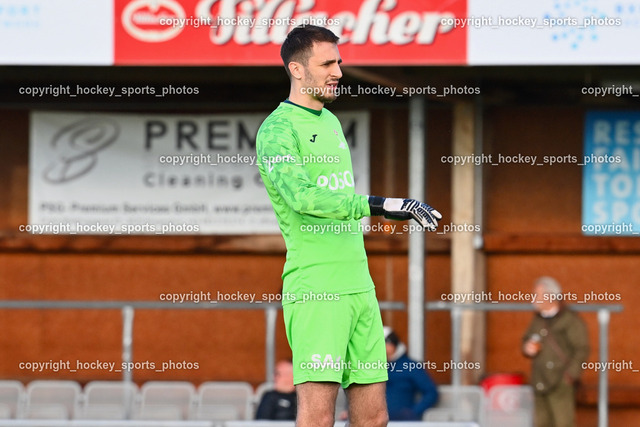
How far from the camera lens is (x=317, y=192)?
384cm

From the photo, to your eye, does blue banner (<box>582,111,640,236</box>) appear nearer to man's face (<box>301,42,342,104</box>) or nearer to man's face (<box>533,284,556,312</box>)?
man's face (<box>533,284,556,312</box>)

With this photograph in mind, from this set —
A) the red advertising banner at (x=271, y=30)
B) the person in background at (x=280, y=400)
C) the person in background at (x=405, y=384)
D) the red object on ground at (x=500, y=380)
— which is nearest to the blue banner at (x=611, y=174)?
the red object on ground at (x=500, y=380)

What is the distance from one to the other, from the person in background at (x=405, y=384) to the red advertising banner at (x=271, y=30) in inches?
78.3

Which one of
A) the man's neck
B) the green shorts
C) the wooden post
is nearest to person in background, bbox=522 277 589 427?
the wooden post

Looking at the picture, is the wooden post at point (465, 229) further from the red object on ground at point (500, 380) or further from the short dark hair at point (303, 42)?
the short dark hair at point (303, 42)

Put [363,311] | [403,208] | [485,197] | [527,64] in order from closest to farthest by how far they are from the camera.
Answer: [403,208] → [363,311] → [527,64] → [485,197]

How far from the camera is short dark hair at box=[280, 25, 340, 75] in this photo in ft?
13.4

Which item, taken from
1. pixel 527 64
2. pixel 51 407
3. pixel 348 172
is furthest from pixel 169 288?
pixel 348 172

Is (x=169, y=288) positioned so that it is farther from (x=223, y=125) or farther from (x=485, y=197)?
(x=485, y=197)

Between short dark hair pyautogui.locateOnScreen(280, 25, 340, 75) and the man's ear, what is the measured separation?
0.5 inches

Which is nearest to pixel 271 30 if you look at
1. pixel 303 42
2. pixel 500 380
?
pixel 500 380

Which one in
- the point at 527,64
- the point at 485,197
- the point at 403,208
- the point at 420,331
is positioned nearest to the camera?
the point at 403,208

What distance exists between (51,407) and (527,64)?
4.11 metres

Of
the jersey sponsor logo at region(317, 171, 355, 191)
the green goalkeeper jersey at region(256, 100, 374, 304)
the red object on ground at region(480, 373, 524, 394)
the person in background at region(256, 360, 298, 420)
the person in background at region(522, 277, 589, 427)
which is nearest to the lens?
the green goalkeeper jersey at region(256, 100, 374, 304)
